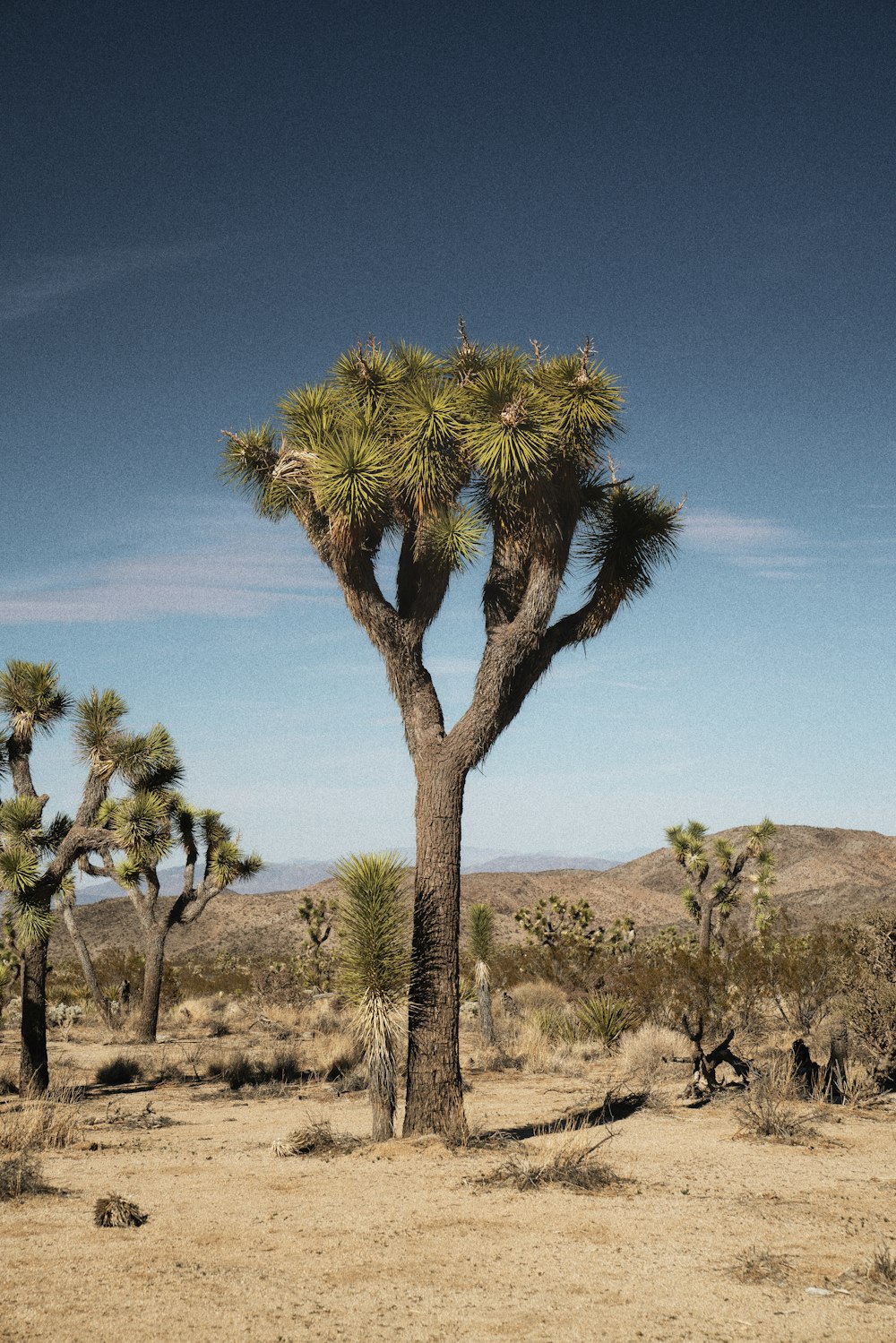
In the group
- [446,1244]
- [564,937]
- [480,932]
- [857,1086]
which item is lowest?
[857,1086]

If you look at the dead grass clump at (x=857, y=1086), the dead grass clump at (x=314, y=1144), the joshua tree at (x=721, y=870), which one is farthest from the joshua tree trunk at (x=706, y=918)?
the dead grass clump at (x=314, y=1144)

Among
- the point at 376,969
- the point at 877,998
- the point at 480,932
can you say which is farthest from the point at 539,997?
the point at 376,969

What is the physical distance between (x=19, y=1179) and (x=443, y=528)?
23.3ft

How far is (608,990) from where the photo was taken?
17.8 m

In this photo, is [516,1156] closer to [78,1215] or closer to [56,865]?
[78,1215]

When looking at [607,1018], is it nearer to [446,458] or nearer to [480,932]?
[480,932]

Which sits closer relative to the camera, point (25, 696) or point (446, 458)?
point (446, 458)

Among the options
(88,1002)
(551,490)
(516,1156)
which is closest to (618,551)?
(551,490)

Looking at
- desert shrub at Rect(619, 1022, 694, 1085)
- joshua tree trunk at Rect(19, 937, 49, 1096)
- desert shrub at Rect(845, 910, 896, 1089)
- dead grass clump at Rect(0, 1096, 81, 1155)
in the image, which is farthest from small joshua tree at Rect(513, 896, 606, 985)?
dead grass clump at Rect(0, 1096, 81, 1155)

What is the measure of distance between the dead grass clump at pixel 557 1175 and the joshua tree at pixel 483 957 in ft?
31.2

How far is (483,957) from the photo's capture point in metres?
19.5

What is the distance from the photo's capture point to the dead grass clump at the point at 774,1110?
31.8 ft

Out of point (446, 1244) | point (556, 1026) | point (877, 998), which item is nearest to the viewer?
point (446, 1244)

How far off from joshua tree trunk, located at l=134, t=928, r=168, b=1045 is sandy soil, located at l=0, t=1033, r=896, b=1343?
9872 millimetres
